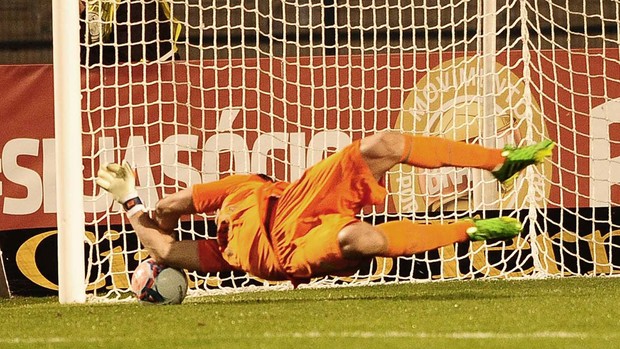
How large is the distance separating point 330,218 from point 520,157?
2.58ft

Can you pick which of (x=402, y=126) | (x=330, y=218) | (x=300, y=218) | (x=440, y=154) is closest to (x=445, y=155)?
(x=440, y=154)

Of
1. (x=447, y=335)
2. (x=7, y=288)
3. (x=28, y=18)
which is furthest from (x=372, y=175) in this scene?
(x=28, y=18)

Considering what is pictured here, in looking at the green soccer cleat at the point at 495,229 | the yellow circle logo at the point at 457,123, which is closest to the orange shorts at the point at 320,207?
the green soccer cleat at the point at 495,229

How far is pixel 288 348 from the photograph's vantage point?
4.26 m

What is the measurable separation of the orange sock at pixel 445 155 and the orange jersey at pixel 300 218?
7.6 inches

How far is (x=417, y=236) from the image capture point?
217 inches

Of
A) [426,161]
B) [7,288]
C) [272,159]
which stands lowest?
[7,288]

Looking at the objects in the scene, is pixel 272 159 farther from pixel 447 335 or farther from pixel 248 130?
pixel 447 335

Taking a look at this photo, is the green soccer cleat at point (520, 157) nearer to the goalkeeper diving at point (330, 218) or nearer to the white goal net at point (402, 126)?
the goalkeeper diving at point (330, 218)

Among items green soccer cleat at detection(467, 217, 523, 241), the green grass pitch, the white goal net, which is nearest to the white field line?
the green grass pitch

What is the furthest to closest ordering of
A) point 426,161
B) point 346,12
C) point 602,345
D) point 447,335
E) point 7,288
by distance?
1. point 346,12
2. point 7,288
3. point 426,161
4. point 447,335
5. point 602,345

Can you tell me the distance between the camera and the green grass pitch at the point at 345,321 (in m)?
4.41

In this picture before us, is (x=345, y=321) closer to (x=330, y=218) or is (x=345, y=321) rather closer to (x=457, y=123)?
(x=330, y=218)

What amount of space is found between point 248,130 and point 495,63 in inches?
57.7
